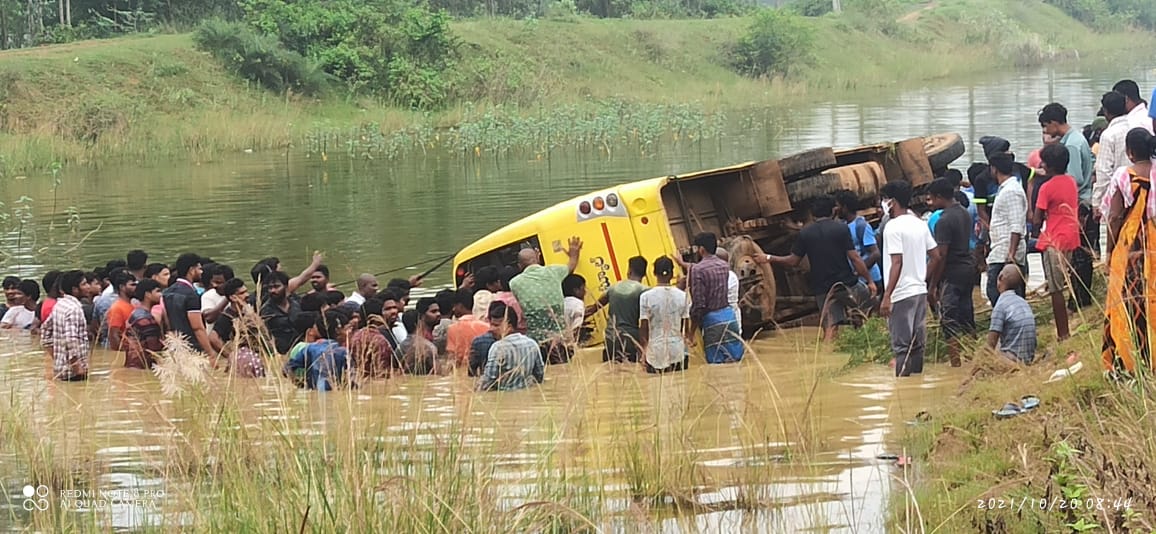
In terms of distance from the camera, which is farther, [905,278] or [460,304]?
[460,304]

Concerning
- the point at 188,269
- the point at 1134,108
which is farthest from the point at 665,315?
the point at 188,269

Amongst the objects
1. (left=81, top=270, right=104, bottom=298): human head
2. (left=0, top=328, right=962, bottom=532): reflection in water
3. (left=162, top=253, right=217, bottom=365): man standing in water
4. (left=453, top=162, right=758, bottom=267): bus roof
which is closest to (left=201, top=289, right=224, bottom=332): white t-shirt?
(left=162, top=253, right=217, bottom=365): man standing in water

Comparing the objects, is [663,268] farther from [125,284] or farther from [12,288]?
[12,288]

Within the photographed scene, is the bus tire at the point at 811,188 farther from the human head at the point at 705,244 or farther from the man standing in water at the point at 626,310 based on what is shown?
the man standing in water at the point at 626,310

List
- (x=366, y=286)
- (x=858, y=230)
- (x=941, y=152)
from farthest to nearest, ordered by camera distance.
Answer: (x=941, y=152), (x=858, y=230), (x=366, y=286)

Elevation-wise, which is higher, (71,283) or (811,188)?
(811,188)

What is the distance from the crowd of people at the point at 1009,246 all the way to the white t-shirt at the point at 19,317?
688 centimetres

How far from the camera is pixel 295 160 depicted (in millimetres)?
33156

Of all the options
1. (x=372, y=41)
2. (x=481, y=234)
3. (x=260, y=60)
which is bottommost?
(x=481, y=234)

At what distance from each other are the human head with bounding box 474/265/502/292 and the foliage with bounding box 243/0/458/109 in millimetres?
31340

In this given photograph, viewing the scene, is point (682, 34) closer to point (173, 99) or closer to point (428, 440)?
point (173, 99)

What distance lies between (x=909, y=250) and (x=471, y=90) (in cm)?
3561

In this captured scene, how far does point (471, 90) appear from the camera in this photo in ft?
147

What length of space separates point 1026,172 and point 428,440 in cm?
738
